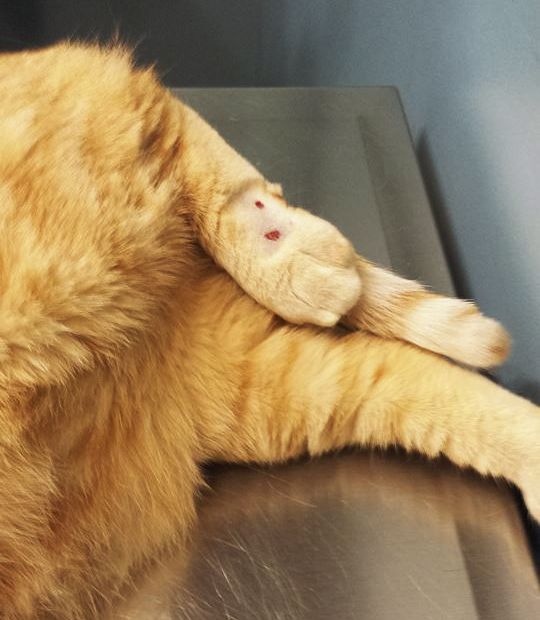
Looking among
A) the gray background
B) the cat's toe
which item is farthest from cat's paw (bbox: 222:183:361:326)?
the gray background

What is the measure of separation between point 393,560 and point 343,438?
16 cm

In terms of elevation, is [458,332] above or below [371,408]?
above

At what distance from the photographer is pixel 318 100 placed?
4.53 feet

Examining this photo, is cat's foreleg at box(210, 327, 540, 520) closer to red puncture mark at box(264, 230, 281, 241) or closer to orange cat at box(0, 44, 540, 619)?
orange cat at box(0, 44, 540, 619)

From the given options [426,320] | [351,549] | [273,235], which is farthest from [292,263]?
[351,549]

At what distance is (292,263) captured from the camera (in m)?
0.87

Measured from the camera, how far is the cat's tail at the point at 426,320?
86 centimetres

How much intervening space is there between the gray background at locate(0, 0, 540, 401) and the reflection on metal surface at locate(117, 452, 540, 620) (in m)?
0.23

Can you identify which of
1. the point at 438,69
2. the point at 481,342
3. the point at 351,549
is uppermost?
the point at 438,69

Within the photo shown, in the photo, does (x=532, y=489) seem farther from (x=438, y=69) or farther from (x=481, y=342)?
(x=438, y=69)

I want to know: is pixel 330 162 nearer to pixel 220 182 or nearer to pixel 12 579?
pixel 220 182

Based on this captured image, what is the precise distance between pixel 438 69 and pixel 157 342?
82cm

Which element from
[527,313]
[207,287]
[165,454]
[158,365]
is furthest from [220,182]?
[527,313]

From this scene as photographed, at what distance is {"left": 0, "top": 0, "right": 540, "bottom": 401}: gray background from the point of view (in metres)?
0.99
